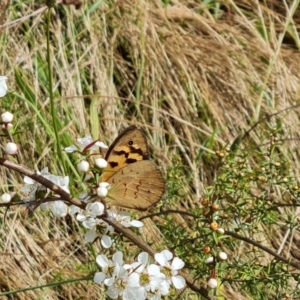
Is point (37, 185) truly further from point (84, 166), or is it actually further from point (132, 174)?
point (132, 174)

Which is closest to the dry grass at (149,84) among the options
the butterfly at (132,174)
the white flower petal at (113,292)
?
the butterfly at (132,174)

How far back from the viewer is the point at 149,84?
2.28 m

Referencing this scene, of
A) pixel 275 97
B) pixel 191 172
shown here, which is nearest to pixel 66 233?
pixel 191 172

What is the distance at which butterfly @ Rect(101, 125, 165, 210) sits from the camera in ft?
3.80

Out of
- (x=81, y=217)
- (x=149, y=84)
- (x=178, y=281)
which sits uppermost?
(x=81, y=217)

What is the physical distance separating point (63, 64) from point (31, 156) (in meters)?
0.35

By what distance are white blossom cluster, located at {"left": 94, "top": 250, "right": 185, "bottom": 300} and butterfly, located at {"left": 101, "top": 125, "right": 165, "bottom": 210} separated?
120mm

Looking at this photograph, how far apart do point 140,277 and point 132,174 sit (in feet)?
0.67

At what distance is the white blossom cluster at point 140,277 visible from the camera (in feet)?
3.40

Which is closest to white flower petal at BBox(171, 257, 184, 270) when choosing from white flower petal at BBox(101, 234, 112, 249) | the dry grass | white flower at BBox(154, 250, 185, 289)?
white flower at BBox(154, 250, 185, 289)

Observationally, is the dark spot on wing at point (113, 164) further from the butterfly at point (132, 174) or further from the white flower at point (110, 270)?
the white flower at point (110, 270)

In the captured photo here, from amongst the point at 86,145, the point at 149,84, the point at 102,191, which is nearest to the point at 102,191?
the point at 102,191

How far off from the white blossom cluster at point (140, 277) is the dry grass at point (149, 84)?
32.6 inches

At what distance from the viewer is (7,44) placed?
2213 mm
